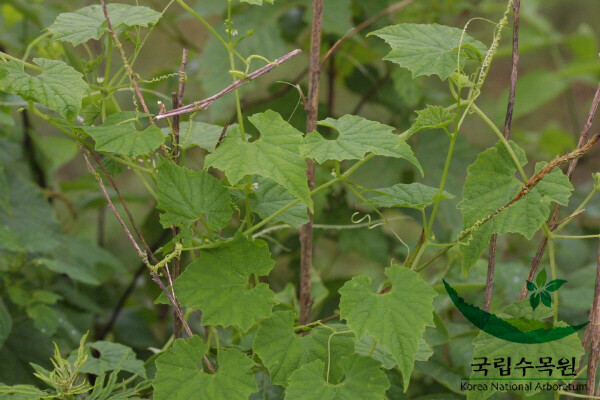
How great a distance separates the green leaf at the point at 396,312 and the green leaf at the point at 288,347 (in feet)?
0.28

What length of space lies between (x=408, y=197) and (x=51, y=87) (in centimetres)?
51

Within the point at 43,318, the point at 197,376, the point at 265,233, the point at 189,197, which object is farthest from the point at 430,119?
the point at 43,318

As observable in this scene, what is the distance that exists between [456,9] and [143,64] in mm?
2470

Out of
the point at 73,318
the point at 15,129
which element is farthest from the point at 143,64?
the point at 73,318

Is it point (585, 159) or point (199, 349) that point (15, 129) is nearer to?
point (199, 349)

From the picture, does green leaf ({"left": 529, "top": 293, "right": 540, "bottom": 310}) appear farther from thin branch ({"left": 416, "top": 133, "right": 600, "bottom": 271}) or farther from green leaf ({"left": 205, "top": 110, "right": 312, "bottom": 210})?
green leaf ({"left": 205, "top": 110, "right": 312, "bottom": 210})

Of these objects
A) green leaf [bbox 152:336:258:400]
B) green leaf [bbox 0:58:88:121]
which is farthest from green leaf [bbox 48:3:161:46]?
green leaf [bbox 152:336:258:400]

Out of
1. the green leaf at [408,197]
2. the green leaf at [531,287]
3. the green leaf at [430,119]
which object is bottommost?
the green leaf at [531,287]

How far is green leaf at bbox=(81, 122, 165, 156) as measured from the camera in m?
0.83

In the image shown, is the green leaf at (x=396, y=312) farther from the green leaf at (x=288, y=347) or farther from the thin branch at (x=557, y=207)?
the thin branch at (x=557, y=207)

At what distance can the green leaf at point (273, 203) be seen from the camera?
3.16ft

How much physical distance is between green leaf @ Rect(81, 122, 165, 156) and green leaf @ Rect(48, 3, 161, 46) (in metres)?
0.13

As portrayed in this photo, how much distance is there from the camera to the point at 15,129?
75.4 inches

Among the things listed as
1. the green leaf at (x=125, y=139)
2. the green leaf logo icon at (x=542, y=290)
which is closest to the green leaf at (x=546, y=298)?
the green leaf logo icon at (x=542, y=290)
